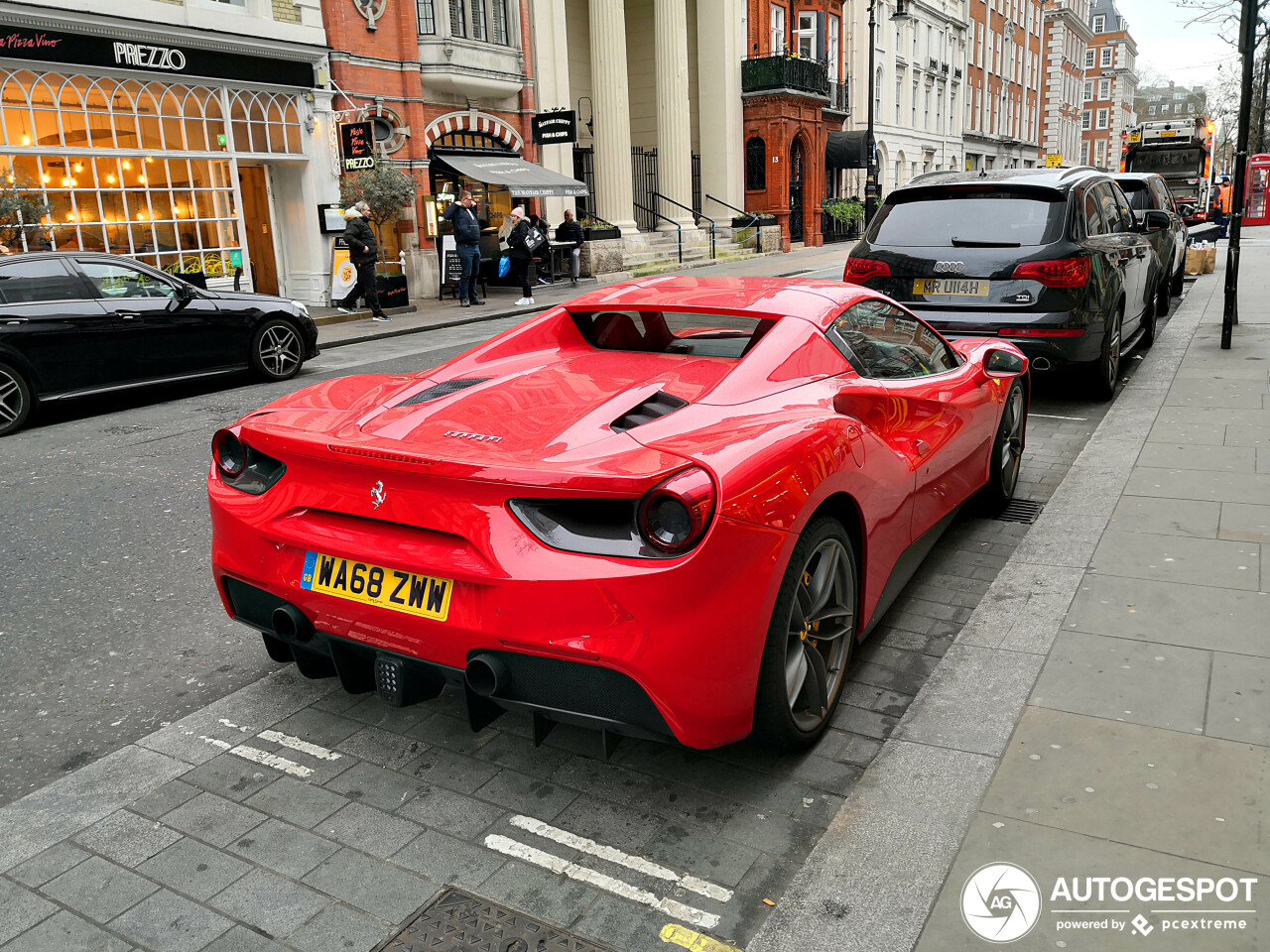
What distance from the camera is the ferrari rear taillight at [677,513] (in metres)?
2.63

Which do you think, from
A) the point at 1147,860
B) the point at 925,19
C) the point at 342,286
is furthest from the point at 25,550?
the point at 925,19

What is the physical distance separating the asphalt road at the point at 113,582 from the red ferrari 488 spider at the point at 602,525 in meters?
0.78

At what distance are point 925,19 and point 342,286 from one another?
41499mm

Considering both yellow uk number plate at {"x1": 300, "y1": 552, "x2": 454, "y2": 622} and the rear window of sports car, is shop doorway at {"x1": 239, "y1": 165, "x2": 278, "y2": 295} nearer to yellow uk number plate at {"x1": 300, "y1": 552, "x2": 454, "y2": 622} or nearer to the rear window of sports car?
the rear window of sports car

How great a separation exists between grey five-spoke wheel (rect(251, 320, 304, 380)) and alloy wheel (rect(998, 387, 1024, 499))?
826 cm

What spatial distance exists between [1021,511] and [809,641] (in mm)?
3137

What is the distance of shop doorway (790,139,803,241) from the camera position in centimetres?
3731

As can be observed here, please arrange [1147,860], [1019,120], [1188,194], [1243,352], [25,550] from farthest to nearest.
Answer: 1. [1019,120]
2. [1188,194]
3. [1243,352]
4. [25,550]
5. [1147,860]

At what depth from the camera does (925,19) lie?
50031 millimetres

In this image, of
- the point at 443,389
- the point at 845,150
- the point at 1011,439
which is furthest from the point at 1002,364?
the point at 845,150

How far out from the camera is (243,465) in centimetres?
346

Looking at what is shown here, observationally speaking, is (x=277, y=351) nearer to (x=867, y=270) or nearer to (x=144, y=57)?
(x=867, y=270)

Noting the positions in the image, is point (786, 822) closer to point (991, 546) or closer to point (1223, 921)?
point (1223, 921)

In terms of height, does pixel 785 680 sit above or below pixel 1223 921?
above
